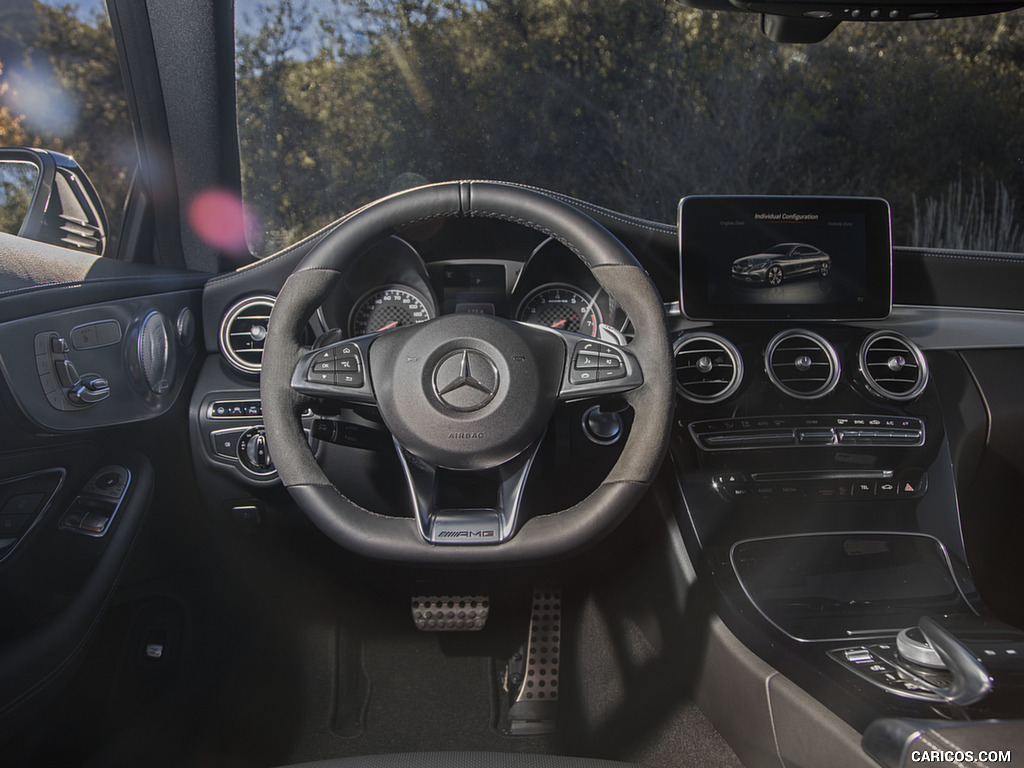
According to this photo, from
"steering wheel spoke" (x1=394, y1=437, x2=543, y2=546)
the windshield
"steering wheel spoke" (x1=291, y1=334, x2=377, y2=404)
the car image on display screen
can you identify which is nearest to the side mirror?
the windshield

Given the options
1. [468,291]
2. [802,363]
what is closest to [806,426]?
[802,363]

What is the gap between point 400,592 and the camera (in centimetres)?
222

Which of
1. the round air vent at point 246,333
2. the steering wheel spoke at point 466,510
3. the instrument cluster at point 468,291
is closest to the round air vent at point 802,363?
the instrument cluster at point 468,291

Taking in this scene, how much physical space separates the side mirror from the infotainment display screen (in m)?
1.48

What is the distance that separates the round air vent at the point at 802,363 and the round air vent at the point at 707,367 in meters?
0.10

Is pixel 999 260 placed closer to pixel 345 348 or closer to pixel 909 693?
pixel 909 693

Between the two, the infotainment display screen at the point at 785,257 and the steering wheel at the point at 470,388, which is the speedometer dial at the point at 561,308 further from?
the steering wheel at the point at 470,388

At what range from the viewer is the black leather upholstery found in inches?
46.8

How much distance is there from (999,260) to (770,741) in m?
1.54

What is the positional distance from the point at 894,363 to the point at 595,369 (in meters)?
0.96

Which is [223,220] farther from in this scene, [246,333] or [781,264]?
[781,264]

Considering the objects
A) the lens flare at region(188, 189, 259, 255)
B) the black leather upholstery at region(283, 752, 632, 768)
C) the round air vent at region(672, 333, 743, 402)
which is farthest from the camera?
the lens flare at region(188, 189, 259, 255)

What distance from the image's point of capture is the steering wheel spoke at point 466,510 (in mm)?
1399

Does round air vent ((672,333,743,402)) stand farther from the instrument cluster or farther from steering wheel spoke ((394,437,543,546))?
steering wheel spoke ((394,437,543,546))
